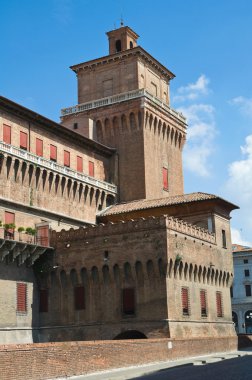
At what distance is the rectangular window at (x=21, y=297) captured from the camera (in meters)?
36.0

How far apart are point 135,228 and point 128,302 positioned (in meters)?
4.65

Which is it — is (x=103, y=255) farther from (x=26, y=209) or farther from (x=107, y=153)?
(x=107, y=153)

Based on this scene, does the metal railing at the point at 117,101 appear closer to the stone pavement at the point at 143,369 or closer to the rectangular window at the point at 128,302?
the rectangular window at the point at 128,302

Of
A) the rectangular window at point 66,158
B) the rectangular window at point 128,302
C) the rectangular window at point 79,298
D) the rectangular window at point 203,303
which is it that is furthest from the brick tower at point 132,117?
the rectangular window at point 128,302

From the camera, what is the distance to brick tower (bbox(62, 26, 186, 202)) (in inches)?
1914

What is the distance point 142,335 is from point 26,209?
11213mm

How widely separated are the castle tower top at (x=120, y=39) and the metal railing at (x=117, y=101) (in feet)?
20.7

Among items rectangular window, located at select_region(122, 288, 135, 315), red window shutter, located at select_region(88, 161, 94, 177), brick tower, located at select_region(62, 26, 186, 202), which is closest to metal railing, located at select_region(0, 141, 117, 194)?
red window shutter, located at select_region(88, 161, 94, 177)

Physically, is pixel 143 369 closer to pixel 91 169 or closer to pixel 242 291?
pixel 91 169

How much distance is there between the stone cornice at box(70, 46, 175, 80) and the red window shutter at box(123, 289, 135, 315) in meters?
24.2

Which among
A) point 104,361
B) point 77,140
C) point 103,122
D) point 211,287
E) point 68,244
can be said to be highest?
point 103,122

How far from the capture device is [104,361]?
80.6 feet

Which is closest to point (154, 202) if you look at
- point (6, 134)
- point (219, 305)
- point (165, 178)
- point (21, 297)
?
point (165, 178)

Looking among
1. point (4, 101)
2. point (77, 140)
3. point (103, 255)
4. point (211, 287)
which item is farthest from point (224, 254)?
point (4, 101)
